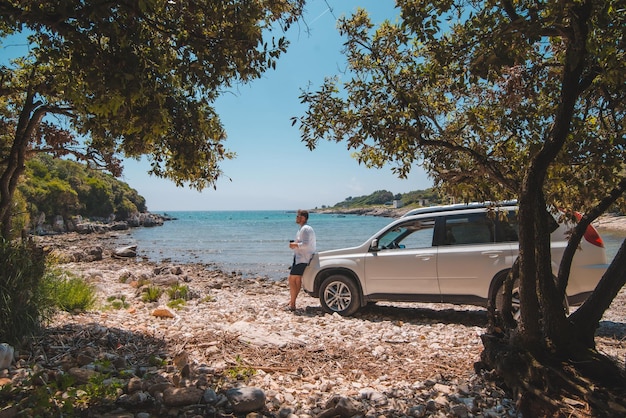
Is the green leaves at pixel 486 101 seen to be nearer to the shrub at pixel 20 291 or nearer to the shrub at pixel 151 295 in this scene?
the shrub at pixel 20 291

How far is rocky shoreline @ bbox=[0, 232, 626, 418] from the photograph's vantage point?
351 cm

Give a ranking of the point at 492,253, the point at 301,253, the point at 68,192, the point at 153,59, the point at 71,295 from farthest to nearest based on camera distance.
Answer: the point at 68,192, the point at 301,253, the point at 492,253, the point at 71,295, the point at 153,59

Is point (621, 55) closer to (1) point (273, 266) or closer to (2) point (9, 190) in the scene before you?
(2) point (9, 190)

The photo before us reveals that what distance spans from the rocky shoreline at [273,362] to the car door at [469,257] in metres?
0.63

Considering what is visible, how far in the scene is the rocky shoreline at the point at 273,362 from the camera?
11.5 ft

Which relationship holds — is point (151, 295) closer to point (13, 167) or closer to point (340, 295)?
point (13, 167)

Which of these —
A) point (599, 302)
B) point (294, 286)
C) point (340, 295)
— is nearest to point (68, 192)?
point (294, 286)

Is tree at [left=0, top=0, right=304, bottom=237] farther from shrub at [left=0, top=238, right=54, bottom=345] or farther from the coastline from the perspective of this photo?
the coastline

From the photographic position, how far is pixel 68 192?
48750 mm

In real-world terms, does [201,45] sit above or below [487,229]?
above

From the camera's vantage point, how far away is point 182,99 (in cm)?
400

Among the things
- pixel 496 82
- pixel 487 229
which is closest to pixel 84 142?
pixel 496 82

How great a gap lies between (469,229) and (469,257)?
55cm

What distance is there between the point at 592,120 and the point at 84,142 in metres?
8.11
